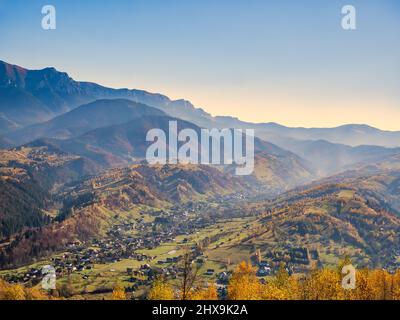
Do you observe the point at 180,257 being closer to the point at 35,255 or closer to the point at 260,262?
the point at 260,262

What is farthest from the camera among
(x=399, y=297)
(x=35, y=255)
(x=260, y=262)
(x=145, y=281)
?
(x=35, y=255)

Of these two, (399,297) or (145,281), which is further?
(145,281)

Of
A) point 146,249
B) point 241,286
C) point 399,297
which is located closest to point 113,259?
point 146,249

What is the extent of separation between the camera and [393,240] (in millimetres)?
192500

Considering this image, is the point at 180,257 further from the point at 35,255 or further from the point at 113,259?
the point at 35,255

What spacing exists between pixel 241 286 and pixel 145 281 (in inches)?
3332
